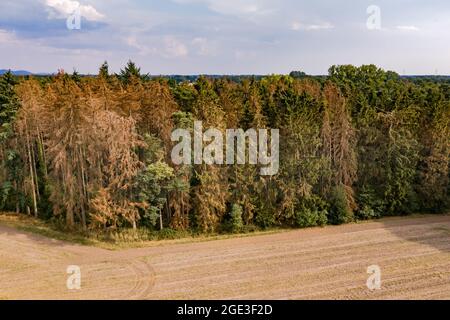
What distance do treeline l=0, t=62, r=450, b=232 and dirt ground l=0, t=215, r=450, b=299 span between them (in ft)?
9.25

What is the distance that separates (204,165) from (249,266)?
8.65 metres

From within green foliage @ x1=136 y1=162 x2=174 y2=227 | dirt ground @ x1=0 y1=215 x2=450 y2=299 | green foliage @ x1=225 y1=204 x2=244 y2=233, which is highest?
green foliage @ x1=136 y1=162 x2=174 y2=227

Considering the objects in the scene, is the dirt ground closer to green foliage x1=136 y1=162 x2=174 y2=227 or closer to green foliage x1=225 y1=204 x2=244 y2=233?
green foliage x1=225 y1=204 x2=244 y2=233

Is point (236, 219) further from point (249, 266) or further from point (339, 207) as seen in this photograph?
point (339, 207)

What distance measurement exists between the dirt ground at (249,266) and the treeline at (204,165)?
9.25 feet

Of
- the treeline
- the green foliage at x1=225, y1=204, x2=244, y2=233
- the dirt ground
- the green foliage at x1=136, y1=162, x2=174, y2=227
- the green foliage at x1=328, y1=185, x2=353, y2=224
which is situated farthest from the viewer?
the green foliage at x1=328, y1=185, x2=353, y2=224

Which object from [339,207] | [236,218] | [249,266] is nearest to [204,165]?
[236,218]

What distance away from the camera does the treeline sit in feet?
96.6

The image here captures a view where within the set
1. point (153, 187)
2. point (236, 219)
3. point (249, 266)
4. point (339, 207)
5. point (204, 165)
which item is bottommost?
point (249, 266)

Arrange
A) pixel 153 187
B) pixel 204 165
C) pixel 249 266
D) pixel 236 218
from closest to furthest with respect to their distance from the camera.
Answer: pixel 249 266 < pixel 153 187 < pixel 204 165 < pixel 236 218

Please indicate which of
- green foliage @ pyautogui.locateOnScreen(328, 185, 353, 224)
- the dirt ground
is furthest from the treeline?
the dirt ground

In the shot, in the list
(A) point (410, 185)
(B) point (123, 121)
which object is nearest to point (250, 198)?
(B) point (123, 121)

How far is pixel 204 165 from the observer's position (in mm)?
30047

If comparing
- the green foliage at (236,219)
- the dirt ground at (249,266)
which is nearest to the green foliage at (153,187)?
the dirt ground at (249,266)
